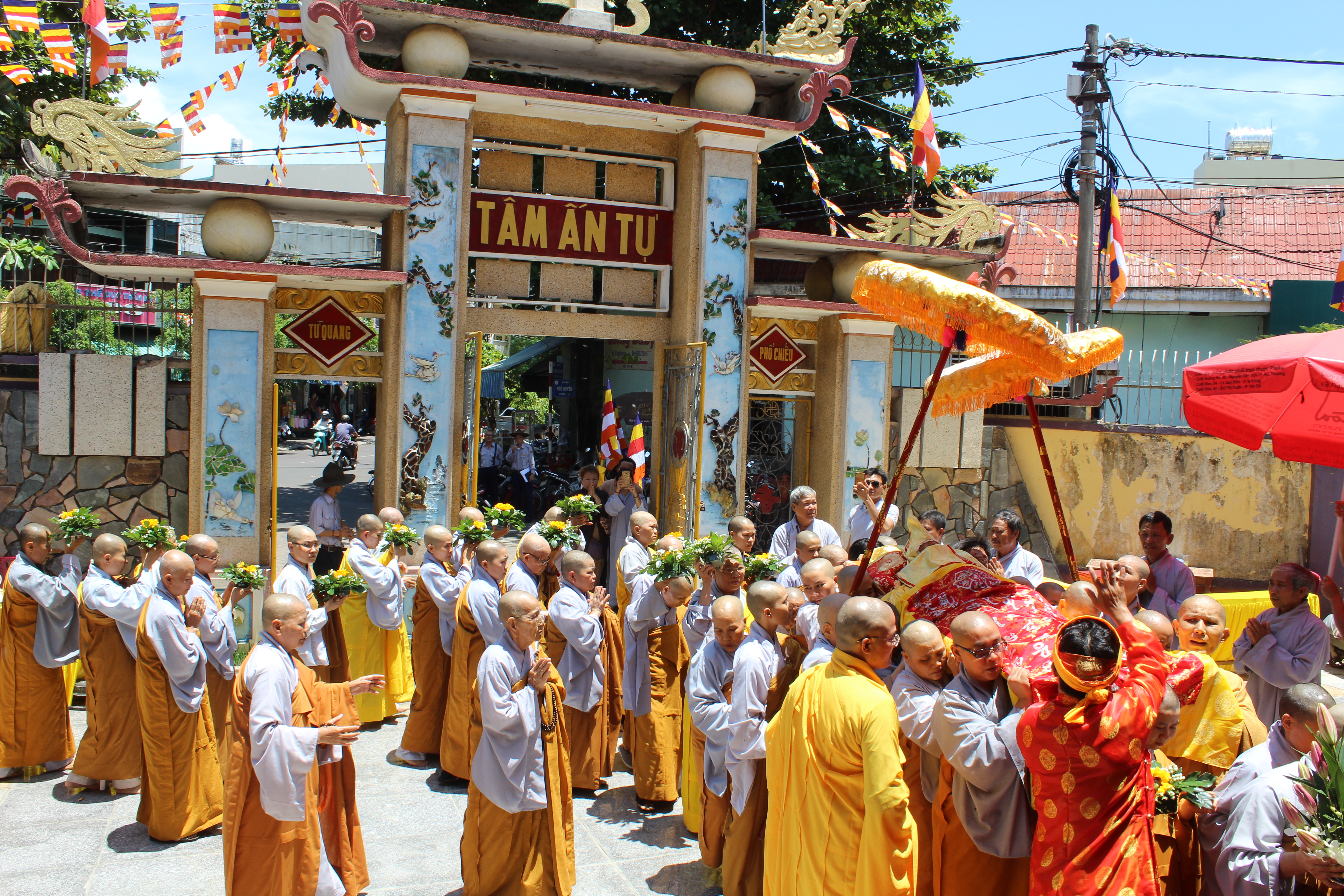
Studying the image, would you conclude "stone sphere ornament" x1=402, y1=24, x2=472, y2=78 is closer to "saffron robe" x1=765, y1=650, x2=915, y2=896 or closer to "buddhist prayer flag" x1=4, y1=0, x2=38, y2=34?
"buddhist prayer flag" x1=4, y1=0, x2=38, y2=34

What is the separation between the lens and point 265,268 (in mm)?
9242

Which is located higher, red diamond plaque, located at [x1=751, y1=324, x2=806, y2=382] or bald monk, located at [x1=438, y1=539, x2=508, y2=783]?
red diamond plaque, located at [x1=751, y1=324, x2=806, y2=382]

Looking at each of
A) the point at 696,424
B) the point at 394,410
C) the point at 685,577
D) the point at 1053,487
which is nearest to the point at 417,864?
the point at 685,577

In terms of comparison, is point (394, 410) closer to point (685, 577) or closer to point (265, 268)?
point (265, 268)

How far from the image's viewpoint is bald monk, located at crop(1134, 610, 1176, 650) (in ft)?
16.4

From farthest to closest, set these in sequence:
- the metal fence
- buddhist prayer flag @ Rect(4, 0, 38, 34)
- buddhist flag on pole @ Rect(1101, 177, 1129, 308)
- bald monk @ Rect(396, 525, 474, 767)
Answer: buddhist flag on pole @ Rect(1101, 177, 1129, 308), the metal fence, buddhist prayer flag @ Rect(4, 0, 38, 34), bald monk @ Rect(396, 525, 474, 767)

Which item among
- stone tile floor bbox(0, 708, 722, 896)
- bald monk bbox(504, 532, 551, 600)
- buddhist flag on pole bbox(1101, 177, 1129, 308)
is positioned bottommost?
stone tile floor bbox(0, 708, 722, 896)

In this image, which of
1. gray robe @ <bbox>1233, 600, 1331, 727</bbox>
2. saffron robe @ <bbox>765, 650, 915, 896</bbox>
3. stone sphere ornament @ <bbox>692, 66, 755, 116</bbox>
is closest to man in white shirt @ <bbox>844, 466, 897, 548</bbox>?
gray robe @ <bbox>1233, 600, 1331, 727</bbox>

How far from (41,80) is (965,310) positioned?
18.6 m

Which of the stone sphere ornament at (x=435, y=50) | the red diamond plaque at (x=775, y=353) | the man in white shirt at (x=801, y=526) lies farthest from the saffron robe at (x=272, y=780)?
the red diamond plaque at (x=775, y=353)

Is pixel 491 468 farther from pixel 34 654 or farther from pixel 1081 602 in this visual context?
pixel 1081 602

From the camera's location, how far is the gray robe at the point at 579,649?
6562mm

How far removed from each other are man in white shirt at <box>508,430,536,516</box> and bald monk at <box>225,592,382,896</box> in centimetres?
1311

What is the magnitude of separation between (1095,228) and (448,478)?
23.6 metres
